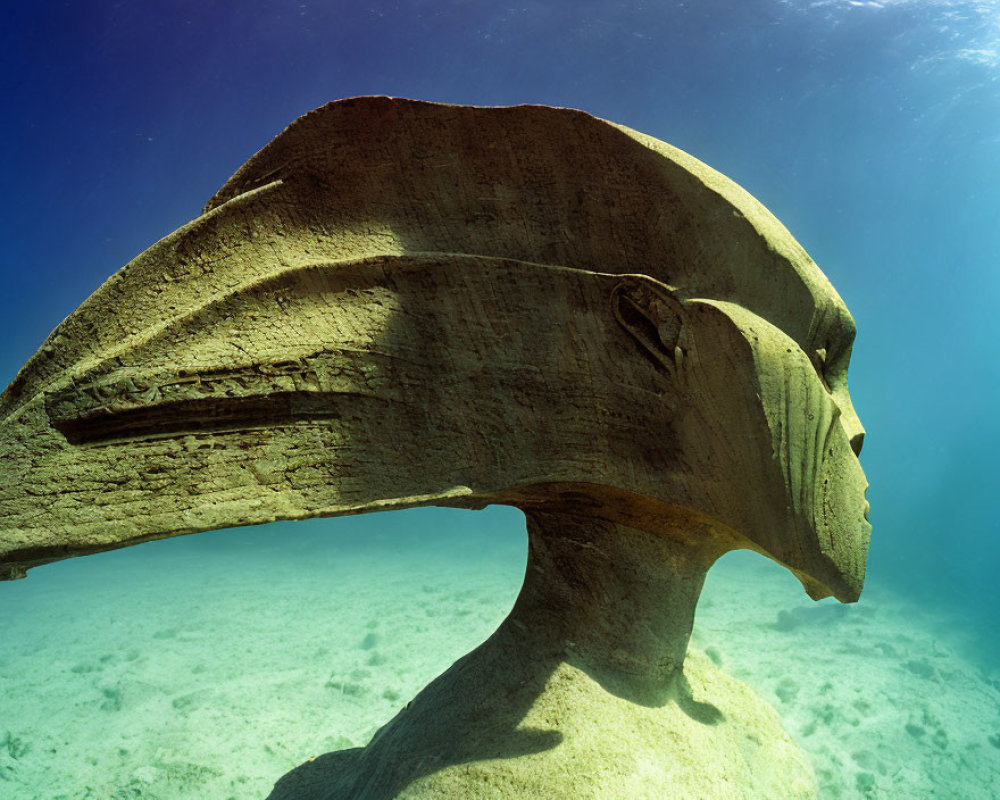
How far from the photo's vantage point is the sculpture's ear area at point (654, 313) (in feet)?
5.91

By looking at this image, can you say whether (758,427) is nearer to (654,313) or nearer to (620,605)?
(654,313)

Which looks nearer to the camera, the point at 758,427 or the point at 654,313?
the point at 758,427

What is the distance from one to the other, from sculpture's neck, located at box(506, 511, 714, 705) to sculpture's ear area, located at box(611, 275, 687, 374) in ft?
2.04

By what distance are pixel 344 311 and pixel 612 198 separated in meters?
0.87

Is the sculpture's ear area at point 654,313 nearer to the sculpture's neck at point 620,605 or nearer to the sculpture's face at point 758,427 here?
the sculpture's face at point 758,427

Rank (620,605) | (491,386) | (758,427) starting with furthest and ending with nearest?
1. (620,605)
2. (491,386)
3. (758,427)

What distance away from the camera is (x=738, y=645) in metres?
7.11

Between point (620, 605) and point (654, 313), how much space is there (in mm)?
964

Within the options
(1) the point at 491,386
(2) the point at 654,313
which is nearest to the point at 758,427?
(2) the point at 654,313

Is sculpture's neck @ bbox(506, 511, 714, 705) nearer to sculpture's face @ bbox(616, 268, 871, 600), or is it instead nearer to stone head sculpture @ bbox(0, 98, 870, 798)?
stone head sculpture @ bbox(0, 98, 870, 798)

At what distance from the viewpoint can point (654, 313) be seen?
→ 1810 mm

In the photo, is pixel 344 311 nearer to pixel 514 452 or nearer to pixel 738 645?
pixel 514 452

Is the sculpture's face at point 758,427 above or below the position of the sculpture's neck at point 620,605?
above

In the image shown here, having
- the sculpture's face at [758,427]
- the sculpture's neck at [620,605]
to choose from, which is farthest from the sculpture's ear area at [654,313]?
the sculpture's neck at [620,605]
